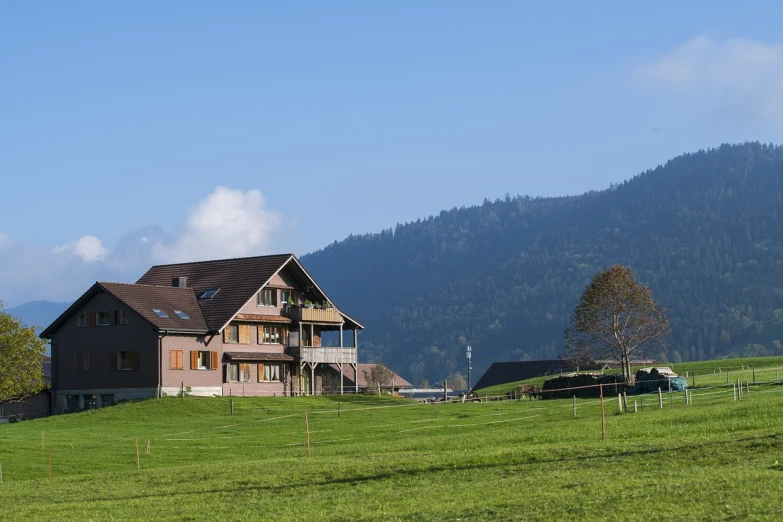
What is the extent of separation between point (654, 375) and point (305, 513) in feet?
179

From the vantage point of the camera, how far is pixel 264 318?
266 feet

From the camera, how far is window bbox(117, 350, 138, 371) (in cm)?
7375

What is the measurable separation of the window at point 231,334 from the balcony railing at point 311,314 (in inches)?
207

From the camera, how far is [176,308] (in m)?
77.5

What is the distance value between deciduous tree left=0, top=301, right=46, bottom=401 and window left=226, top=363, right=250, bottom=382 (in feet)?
42.0

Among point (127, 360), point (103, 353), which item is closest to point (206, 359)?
point (127, 360)

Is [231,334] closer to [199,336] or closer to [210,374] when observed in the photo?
[199,336]

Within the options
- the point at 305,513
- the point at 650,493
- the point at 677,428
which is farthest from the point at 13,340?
the point at 650,493

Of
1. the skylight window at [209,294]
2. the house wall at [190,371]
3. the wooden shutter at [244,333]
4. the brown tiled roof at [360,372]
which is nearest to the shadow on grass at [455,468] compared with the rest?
the house wall at [190,371]

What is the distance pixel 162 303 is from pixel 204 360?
16.5 feet

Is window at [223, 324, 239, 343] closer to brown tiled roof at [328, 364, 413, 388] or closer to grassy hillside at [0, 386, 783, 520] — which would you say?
brown tiled roof at [328, 364, 413, 388]

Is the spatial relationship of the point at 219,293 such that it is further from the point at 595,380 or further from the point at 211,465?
the point at 211,465

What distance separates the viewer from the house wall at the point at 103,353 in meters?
73.2

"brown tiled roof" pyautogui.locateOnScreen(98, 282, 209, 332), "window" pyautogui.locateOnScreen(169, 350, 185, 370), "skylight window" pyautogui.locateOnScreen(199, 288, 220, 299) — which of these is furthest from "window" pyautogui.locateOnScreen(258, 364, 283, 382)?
"window" pyautogui.locateOnScreen(169, 350, 185, 370)
